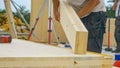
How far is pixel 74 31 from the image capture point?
1.67m

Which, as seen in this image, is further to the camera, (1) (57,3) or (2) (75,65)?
(1) (57,3)

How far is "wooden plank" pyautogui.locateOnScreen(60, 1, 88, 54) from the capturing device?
1627 millimetres

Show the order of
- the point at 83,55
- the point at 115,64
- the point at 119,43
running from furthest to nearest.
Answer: the point at 119,43 < the point at 115,64 < the point at 83,55

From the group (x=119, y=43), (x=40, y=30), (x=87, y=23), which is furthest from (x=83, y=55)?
(x=40, y=30)

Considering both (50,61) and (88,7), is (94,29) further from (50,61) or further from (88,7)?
(50,61)

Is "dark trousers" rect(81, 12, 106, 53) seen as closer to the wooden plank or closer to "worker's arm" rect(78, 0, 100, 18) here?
"worker's arm" rect(78, 0, 100, 18)

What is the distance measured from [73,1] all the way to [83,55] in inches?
35.8

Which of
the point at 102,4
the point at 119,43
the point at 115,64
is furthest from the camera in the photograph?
the point at 119,43

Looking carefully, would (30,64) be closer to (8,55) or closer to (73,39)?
(8,55)

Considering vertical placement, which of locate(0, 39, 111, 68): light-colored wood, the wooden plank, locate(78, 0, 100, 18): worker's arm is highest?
locate(78, 0, 100, 18): worker's arm

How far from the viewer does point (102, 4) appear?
2.75 meters

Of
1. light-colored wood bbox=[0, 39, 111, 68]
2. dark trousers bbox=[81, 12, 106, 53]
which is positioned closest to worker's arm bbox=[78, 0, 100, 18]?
dark trousers bbox=[81, 12, 106, 53]

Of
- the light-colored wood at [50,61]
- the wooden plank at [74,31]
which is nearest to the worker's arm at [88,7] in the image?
the wooden plank at [74,31]

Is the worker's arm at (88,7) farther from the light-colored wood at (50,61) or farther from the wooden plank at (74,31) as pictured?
the light-colored wood at (50,61)
